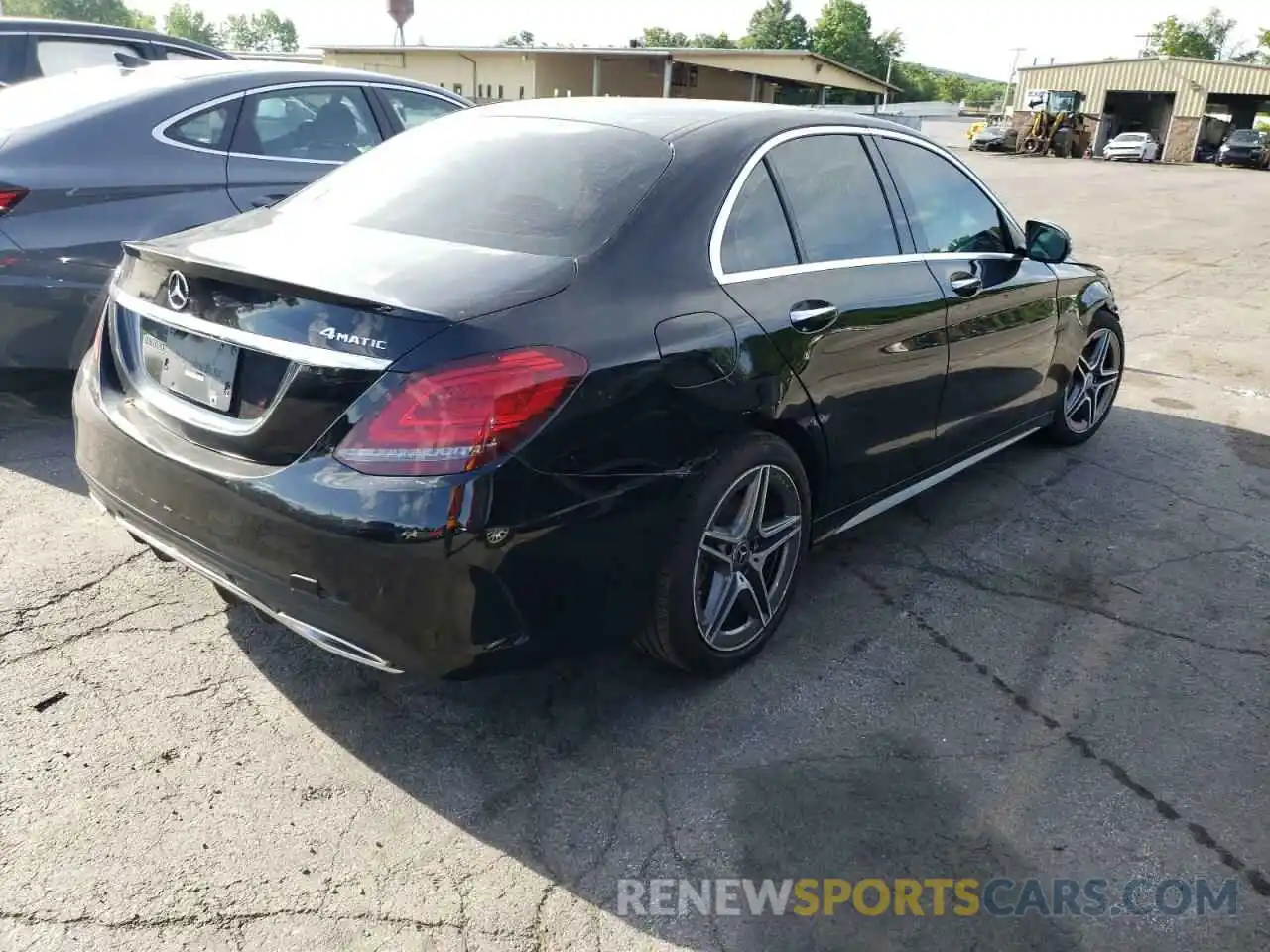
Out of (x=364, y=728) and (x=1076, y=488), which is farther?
(x=1076, y=488)

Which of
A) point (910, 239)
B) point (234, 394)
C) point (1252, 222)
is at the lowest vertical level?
point (1252, 222)

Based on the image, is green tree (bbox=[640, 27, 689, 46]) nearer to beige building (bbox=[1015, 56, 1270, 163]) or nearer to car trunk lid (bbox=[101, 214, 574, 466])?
beige building (bbox=[1015, 56, 1270, 163])

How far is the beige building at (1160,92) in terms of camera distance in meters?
51.2

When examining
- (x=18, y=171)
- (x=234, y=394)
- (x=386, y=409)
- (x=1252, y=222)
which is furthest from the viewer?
(x=1252, y=222)

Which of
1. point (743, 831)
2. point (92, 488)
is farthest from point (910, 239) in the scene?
point (92, 488)

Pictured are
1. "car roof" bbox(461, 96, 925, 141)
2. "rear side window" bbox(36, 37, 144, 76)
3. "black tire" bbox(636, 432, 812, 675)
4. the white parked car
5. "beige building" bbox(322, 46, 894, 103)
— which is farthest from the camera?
the white parked car

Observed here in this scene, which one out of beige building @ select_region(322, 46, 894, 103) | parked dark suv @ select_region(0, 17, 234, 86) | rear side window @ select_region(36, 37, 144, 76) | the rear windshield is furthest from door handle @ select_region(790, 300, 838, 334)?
beige building @ select_region(322, 46, 894, 103)

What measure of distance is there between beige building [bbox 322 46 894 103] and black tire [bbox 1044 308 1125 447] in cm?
3203

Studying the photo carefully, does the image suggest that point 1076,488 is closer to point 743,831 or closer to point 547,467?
point 743,831

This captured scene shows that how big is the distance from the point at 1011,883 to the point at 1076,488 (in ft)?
9.56

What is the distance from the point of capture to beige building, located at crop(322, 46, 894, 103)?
36688mm

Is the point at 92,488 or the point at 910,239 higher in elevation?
the point at 910,239

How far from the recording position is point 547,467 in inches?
92.4

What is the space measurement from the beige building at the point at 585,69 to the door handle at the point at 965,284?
33.3 meters
